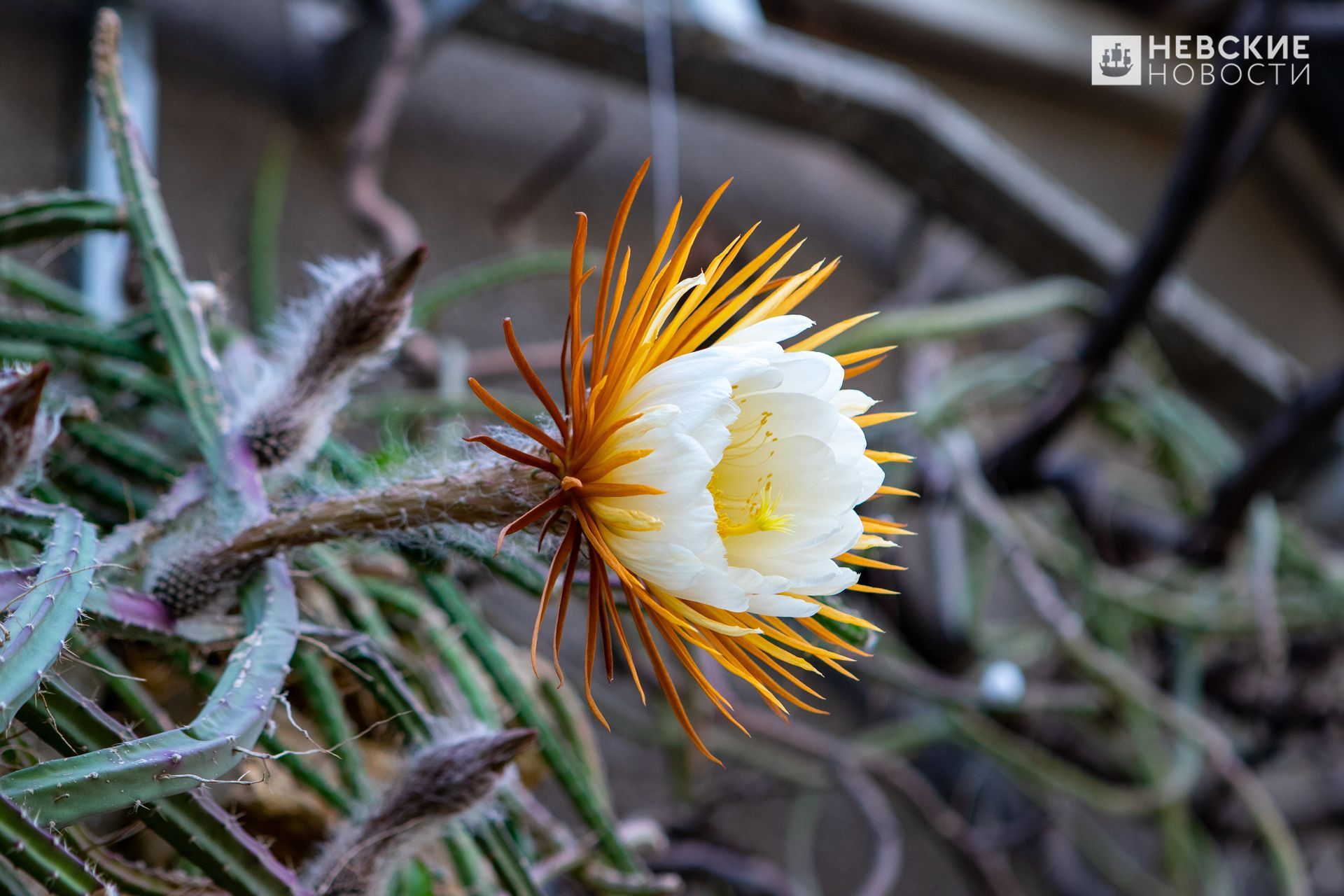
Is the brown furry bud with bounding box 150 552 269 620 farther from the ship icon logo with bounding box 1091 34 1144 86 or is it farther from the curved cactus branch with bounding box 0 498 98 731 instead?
the ship icon logo with bounding box 1091 34 1144 86

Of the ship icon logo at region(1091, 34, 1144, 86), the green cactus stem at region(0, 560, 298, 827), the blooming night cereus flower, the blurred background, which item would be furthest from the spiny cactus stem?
the ship icon logo at region(1091, 34, 1144, 86)

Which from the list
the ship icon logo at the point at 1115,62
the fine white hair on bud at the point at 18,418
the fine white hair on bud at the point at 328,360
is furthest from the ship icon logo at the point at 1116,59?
the fine white hair on bud at the point at 18,418

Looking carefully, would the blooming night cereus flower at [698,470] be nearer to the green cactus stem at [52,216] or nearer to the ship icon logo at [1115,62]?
the green cactus stem at [52,216]

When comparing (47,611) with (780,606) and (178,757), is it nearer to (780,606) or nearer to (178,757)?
(178,757)

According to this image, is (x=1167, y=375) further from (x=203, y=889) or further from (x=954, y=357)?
(x=203, y=889)

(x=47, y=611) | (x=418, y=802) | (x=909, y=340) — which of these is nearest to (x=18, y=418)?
(x=47, y=611)

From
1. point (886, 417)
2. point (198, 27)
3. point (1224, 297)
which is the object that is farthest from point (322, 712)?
point (1224, 297)
